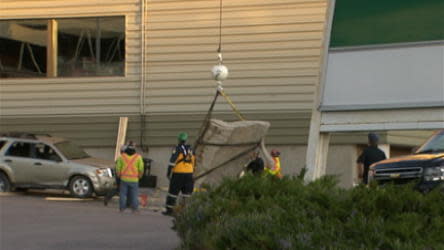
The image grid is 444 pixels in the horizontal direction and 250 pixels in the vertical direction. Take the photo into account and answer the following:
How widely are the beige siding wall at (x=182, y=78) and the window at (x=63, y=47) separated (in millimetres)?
347

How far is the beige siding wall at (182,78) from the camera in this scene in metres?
24.7

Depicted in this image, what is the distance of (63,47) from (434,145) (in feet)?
52.6

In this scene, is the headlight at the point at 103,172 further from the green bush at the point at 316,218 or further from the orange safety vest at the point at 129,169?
the green bush at the point at 316,218

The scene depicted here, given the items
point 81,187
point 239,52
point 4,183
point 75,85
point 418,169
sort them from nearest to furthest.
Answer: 1. point 418,169
2. point 81,187
3. point 4,183
4. point 239,52
5. point 75,85

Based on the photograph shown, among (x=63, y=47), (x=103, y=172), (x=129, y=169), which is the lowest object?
(x=103, y=172)

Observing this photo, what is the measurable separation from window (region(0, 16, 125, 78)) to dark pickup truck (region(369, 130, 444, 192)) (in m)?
14.6

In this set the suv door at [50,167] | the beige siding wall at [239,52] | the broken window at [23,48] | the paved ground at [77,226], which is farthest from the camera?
the broken window at [23,48]

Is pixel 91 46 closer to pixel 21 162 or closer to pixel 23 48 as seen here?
pixel 23 48

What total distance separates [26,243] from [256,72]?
1313 centimetres

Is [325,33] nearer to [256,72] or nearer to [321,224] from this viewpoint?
[321,224]

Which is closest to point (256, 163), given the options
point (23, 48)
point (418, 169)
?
point (418, 169)

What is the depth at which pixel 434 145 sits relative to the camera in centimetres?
1316

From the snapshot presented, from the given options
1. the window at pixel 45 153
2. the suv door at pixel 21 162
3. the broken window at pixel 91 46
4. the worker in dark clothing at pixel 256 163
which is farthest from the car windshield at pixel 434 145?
the broken window at pixel 91 46

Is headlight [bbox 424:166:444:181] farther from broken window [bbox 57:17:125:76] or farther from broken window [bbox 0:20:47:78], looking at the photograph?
broken window [bbox 0:20:47:78]
